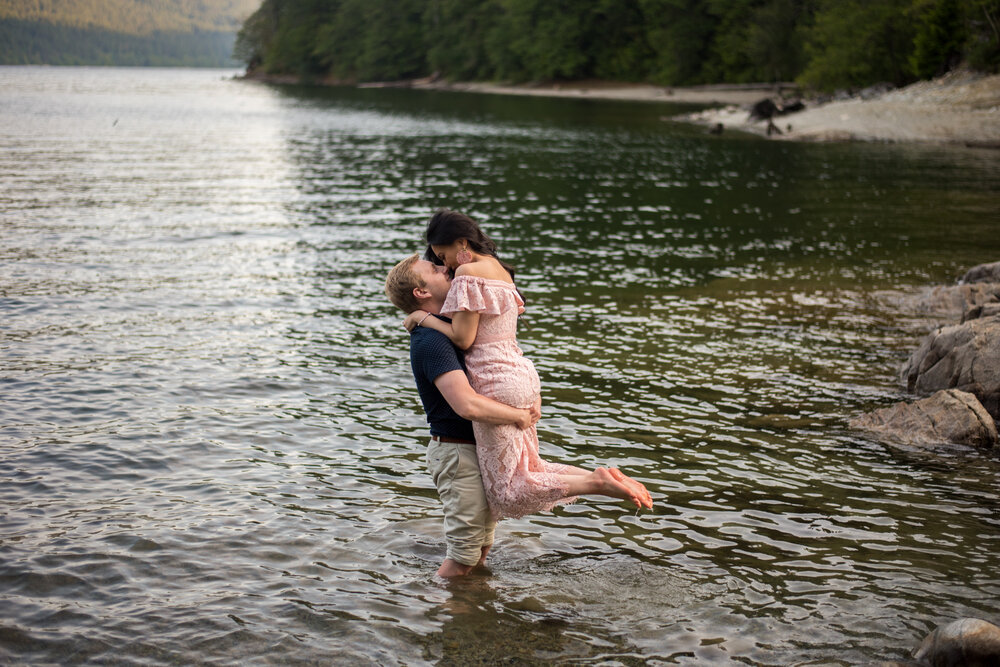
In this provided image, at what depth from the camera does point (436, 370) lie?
17.2 feet

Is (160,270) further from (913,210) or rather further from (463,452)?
(913,210)

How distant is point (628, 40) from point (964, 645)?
11746 centimetres

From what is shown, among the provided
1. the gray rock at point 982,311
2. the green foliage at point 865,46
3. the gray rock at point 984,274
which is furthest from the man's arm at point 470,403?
the green foliage at point 865,46

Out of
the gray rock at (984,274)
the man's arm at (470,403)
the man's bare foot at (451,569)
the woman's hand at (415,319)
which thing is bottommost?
the man's bare foot at (451,569)

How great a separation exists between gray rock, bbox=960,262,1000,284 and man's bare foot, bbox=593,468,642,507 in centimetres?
1304

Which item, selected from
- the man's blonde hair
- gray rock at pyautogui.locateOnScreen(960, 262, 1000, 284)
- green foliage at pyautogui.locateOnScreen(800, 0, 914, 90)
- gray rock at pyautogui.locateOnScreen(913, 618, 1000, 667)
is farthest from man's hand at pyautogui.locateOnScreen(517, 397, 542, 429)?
green foliage at pyautogui.locateOnScreen(800, 0, 914, 90)

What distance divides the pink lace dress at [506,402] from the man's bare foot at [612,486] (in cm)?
28

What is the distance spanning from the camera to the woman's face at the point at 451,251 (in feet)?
17.6

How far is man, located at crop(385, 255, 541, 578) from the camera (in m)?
5.23

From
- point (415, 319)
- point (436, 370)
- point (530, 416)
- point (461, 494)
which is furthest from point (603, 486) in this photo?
point (415, 319)

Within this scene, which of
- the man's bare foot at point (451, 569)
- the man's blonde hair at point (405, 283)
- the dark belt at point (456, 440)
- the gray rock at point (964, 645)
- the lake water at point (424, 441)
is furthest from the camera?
the man's bare foot at point (451, 569)

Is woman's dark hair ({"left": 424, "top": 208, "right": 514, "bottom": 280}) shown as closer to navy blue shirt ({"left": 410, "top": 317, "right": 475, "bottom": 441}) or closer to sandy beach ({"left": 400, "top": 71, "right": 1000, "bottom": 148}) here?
navy blue shirt ({"left": 410, "top": 317, "right": 475, "bottom": 441})

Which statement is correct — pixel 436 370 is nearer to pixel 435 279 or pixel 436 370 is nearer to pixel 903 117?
pixel 435 279

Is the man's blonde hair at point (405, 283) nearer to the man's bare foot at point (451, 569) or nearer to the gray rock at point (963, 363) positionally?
the man's bare foot at point (451, 569)
